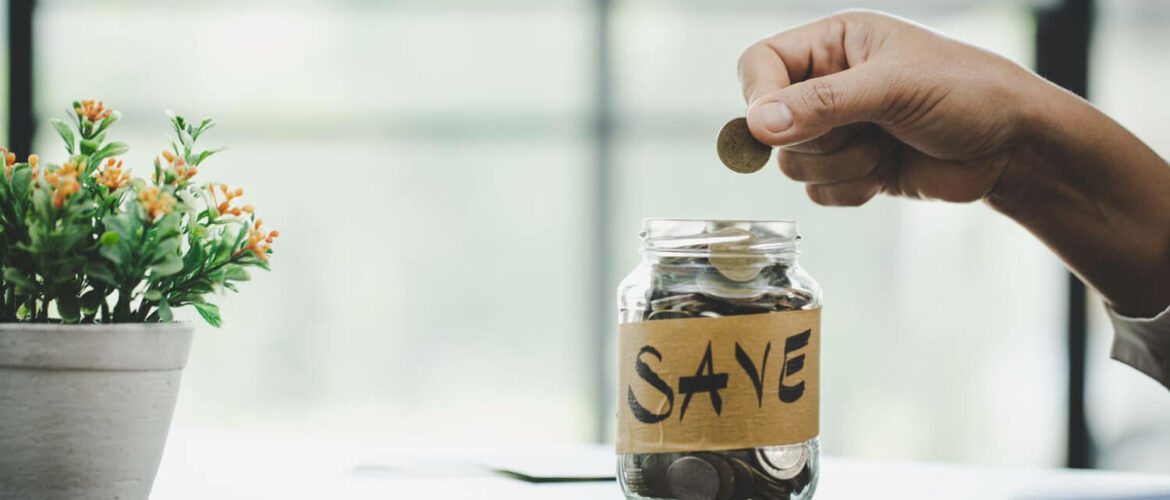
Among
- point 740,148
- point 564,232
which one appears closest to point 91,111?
point 740,148

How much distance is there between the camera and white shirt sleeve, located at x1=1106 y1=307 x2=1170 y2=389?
37.6 inches

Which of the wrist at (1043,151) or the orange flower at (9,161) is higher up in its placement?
the wrist at (1043,151)

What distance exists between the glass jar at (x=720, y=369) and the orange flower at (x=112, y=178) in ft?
1.11

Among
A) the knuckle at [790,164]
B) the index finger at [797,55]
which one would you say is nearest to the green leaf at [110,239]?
the index finger at [797,55]

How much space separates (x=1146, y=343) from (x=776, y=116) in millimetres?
515

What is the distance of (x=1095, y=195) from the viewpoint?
1.08 meters

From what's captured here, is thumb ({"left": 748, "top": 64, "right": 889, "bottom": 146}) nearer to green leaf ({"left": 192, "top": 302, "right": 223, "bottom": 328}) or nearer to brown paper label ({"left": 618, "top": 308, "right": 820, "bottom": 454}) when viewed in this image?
brown paper label ({"left": 618, "top": 308, "right": 820, "bottom": 454})

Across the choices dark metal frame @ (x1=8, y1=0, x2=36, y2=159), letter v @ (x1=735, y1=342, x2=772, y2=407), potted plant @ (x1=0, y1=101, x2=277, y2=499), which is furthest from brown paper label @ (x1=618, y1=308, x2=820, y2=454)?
dark metal frame @ (x1=8, y1=0, x2=36, y2=159)

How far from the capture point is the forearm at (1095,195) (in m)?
1.02

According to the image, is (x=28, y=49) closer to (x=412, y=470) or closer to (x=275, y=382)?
(x=275, y=382)

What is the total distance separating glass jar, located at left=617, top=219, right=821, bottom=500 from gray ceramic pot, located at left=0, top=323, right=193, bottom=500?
12.2 inches

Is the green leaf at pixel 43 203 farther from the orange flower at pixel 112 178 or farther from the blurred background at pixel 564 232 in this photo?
the blurred background at pixel 564 232

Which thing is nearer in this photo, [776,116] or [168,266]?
[168,266]

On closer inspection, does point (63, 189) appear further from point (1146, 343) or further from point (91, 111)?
point (1146, 343)
